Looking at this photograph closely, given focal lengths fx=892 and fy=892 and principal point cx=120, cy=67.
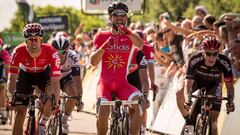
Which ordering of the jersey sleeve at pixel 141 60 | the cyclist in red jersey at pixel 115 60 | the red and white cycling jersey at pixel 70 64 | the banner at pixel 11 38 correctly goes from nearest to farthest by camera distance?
the cyclist in red jersey at pixel 115 60
the jersey sleeve at pixel 141 60
the red and white cycling jersey at pixel 70 64
the banner at pixel 11 38

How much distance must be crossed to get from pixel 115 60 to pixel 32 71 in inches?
51.9

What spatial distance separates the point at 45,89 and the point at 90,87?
11515 millimetres

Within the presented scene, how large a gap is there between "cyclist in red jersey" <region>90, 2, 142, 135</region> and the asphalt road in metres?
4.94

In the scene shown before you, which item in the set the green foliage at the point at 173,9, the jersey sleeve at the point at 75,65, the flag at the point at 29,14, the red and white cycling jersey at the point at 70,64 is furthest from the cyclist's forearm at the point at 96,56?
the green foliage at the point at 173,9

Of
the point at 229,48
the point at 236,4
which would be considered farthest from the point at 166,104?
the point at 236,4

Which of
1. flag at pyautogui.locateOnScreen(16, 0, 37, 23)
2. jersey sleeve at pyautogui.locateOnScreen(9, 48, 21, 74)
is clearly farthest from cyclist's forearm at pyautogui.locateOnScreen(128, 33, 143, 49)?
flag at pyautogui.locateOnScreen(16, 0, 37, 23)

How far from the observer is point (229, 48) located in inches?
634

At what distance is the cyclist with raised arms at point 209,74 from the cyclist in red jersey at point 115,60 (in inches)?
36.3

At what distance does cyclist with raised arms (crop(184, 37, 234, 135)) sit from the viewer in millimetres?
13453

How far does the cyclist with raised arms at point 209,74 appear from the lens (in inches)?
530

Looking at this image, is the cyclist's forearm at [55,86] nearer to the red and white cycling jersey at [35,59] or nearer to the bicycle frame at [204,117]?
the red and white cycling jersey at [35,59]

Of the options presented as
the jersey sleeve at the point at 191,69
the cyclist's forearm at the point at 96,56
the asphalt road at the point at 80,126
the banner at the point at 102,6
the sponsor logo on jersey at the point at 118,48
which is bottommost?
the asphalt road at the point at 80,126

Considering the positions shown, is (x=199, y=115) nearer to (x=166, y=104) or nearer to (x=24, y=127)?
(x=24, y=127)

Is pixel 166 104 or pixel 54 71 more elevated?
pixel 54 71
